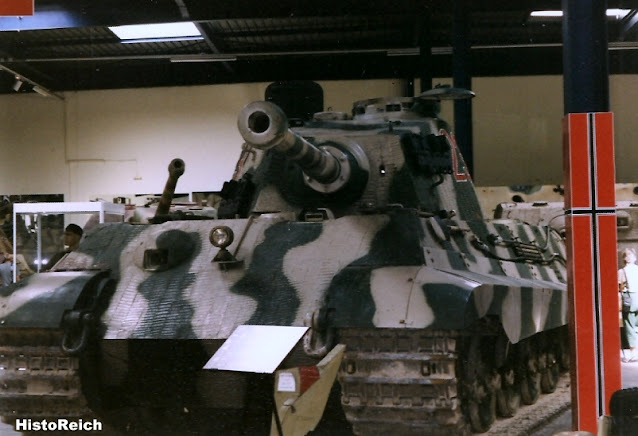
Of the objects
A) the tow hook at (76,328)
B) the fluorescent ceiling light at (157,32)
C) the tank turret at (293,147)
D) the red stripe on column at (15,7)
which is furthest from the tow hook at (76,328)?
the fluorescent ceiling light at (157,32)

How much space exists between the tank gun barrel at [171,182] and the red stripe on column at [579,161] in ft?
14.1

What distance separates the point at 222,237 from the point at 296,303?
821mm

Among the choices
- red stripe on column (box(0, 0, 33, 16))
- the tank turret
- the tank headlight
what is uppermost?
red stripe on column (box(0, 0, 33, 16))

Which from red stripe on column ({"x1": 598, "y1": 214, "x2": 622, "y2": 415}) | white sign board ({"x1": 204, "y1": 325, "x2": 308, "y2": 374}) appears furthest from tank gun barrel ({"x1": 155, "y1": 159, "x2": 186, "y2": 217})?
red stripe on column ({"x1": 598, "y1": 214, "x2": 622, "y2": 415})

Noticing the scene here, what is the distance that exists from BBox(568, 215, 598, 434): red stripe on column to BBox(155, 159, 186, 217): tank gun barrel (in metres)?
4.33

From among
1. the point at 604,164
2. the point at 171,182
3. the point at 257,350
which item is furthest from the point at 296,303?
the point at 604,164

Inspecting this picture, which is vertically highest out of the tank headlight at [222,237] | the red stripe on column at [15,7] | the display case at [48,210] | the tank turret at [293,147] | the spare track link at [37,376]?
the red stripe on column at [15,7]

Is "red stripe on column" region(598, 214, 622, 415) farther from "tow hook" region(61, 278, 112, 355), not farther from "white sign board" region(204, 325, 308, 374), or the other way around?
"tow hook" region(61, 278, 112, 355)

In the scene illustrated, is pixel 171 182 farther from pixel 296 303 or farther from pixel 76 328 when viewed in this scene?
pixel 296 303

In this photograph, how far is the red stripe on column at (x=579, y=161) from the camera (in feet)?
15.5

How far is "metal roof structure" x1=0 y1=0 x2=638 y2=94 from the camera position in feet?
25.4

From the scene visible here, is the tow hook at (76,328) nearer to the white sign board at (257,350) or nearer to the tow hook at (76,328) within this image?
the tow hook at (76,328)

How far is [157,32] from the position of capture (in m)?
8.04

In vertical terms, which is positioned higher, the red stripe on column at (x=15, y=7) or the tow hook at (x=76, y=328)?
the red stripe on column at (x=15, y=7)
